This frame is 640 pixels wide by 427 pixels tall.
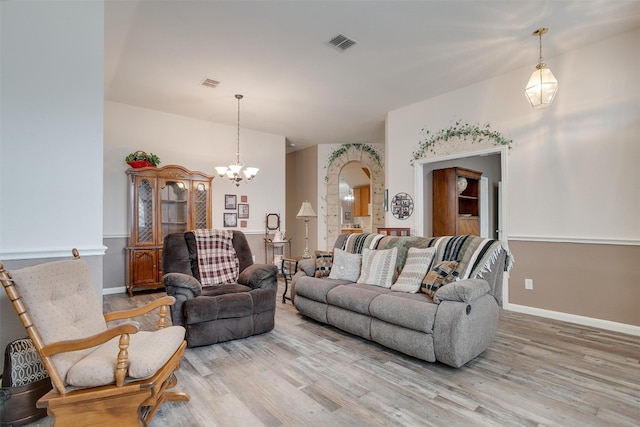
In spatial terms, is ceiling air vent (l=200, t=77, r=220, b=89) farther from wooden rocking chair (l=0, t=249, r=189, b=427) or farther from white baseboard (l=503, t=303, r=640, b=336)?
white baseboard (l=503, t=303, r=640, b=336)

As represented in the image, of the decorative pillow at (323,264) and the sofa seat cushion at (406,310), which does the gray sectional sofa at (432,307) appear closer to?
the sofa seat cushion at (406,310)

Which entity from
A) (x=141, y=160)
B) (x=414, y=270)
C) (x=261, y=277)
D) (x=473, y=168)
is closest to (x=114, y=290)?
(x=141, y=160)

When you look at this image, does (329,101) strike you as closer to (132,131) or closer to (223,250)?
(223,250)

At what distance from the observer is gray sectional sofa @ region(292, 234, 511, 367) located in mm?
2377

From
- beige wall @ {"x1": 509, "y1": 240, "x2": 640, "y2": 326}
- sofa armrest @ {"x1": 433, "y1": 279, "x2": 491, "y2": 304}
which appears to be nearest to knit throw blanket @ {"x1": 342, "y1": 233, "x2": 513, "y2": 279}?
sofa armrest @ {"x1": 433, "y1": 279, "x2": 491, "y2": 304}

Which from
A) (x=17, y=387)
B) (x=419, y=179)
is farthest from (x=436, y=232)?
(x=17, y=387)

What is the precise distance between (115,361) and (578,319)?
4322mm

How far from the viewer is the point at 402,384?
7.26ft

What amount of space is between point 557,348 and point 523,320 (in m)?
0.81

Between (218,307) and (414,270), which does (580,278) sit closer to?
(414,270)

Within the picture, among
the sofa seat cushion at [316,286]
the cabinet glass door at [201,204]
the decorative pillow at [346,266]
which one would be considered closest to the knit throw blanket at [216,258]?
the sofa seat cushion at [316,286]

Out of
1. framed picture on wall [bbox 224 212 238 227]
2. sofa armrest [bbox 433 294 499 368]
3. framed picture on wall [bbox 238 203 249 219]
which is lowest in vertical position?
sofa armrest [bbox 433 294 499 368]

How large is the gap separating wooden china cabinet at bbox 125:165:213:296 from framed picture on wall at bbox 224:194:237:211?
72 centimetres

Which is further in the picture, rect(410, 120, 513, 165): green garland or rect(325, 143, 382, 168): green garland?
rect(325, 143, 382, 168): green garland
